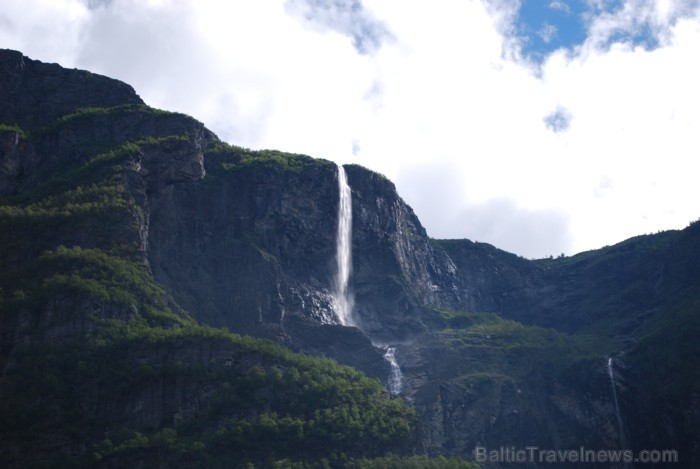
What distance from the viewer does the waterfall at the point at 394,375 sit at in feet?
487

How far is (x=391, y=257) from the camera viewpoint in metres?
175

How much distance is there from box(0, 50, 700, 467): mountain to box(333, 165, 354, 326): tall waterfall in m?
1.56

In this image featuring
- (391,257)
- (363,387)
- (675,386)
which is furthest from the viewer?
(391,257)

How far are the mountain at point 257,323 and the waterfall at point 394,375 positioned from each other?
47 cm

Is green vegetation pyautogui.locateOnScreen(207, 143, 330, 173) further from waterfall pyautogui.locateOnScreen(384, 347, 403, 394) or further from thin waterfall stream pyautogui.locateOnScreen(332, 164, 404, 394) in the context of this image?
waterfall pyautogui.locateOnScreen(384, 347, 403, 394)

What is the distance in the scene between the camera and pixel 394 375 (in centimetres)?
15138

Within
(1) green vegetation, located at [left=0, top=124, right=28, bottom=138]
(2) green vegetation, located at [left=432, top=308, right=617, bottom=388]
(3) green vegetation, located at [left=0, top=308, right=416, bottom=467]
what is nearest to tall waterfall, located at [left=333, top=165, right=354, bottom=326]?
(2) green vegetation, located at [left=432, top=308, right=617, bottom=388]

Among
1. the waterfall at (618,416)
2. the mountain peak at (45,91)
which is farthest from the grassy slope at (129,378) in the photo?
the waterfall at (618,416)

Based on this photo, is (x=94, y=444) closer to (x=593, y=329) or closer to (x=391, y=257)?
(x=391, y=257)

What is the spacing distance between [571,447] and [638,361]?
15.7 metres

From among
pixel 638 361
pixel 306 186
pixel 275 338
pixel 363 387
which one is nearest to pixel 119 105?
pixel 306 186

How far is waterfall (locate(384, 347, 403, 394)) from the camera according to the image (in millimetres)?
148500

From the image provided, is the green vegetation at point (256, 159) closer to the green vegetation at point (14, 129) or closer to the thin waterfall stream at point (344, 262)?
the thin waterfall stream at point (344, 262)

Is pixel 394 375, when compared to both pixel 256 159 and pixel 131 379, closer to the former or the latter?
pixel 256 159
